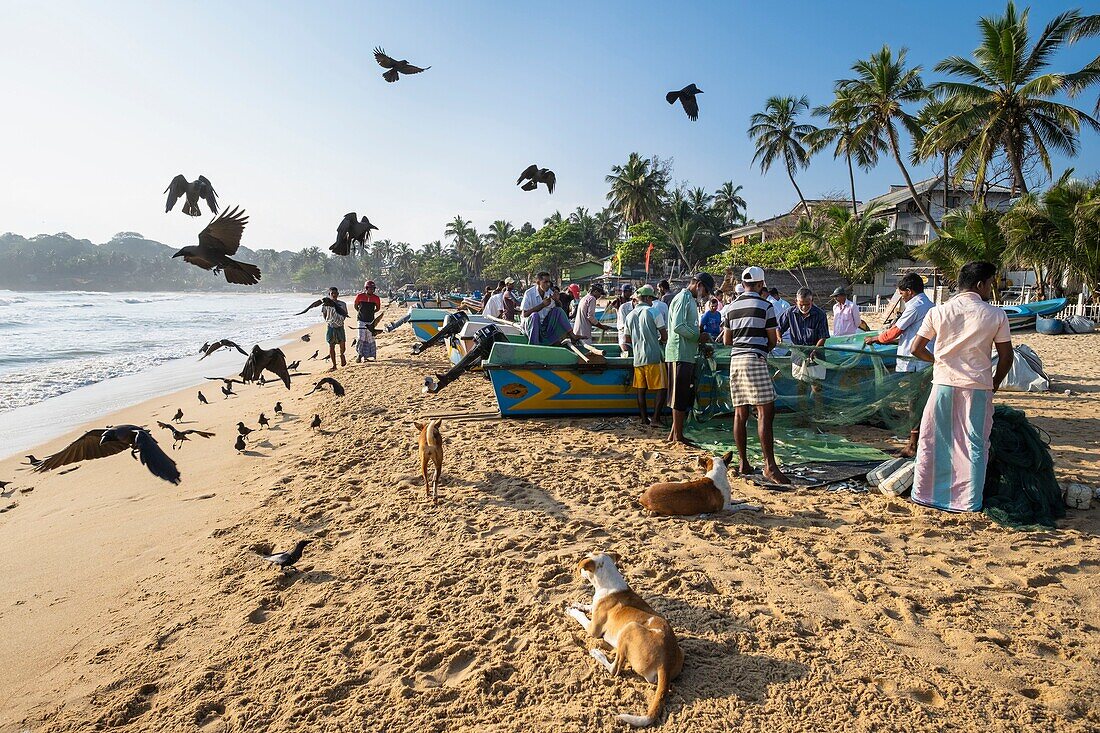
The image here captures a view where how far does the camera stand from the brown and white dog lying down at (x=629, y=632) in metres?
2.40

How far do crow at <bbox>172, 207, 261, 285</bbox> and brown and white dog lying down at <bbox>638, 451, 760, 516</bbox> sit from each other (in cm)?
410

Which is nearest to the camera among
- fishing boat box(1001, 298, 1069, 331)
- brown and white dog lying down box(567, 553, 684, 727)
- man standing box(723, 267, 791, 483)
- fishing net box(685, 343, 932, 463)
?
brown and white dog lying down box(567, 553, 684, 727)

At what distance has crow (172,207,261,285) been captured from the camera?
5.27 metres

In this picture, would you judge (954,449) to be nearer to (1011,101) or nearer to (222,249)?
(222,249)

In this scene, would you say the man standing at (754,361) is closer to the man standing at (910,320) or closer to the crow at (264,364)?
the man standing at (910,320)

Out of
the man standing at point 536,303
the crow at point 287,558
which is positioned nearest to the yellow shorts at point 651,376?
the man standing at point 536,303

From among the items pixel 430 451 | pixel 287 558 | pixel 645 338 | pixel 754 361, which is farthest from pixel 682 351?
pixel 287 558

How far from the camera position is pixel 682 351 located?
6.04 metres

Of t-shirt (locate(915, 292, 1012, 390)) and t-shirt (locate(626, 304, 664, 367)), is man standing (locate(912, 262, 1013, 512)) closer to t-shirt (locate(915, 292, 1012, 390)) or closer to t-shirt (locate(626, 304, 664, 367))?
t-shirt (locate(915, 292, 1012, 390))

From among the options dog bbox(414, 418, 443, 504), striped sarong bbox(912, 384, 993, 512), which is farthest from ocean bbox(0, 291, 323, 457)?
striped sarong bbox(912, 384, 993, 512)

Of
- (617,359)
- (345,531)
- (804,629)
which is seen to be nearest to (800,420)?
(617,359)

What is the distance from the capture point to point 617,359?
7199 millimetres

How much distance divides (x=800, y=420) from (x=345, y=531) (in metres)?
4.71

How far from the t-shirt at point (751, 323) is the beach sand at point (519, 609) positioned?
4.03ft
